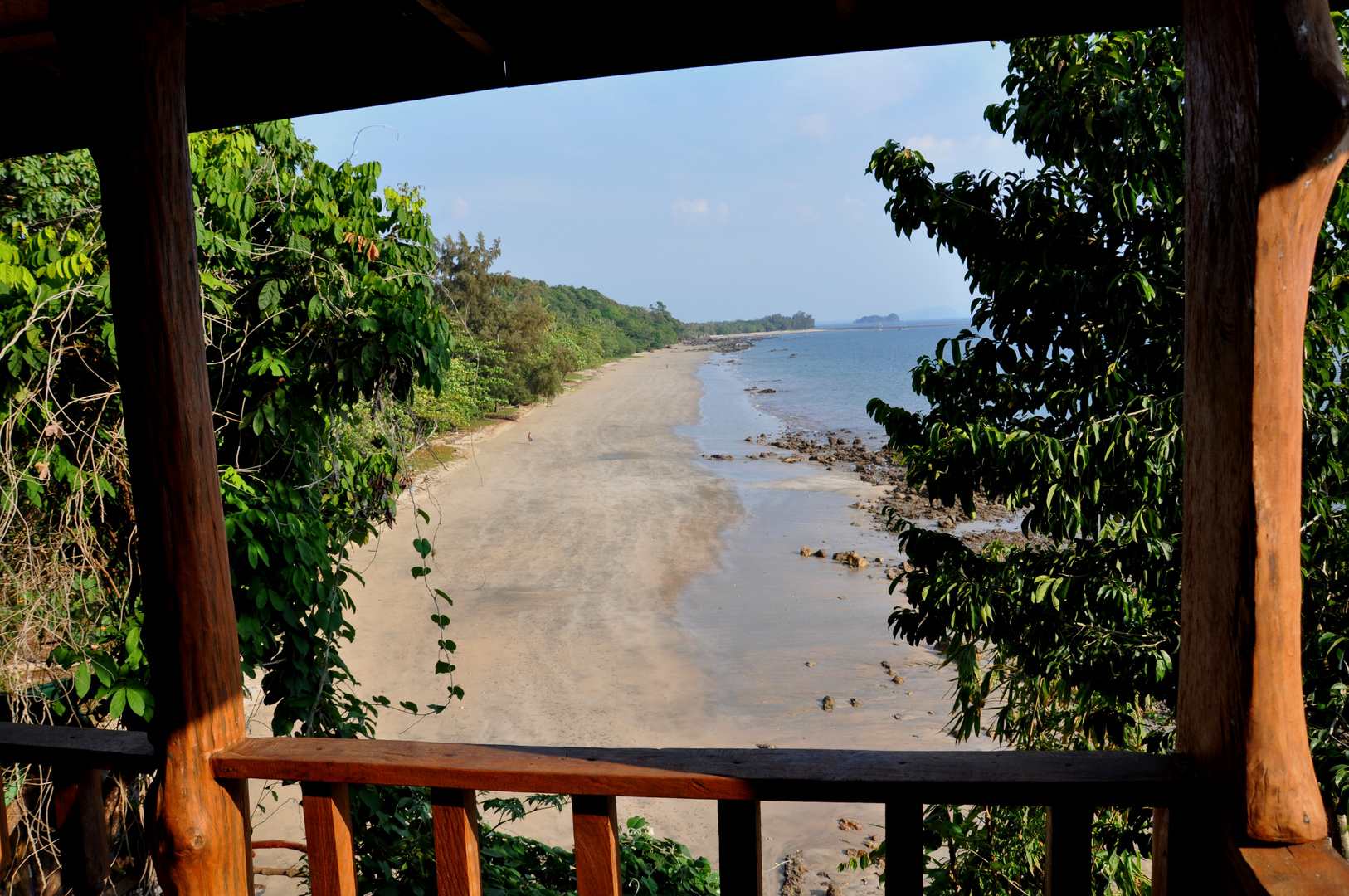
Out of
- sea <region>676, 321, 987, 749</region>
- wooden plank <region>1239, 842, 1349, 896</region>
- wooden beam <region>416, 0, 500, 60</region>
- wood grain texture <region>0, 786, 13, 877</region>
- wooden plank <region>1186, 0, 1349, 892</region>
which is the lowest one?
sea <region>676, 321, 987, 749</region>

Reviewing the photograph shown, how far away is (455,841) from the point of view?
1348mm

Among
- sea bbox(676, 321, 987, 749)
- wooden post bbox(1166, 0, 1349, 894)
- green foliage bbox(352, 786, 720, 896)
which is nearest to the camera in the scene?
wooden post bbox(1166, 0, 1349, 894)

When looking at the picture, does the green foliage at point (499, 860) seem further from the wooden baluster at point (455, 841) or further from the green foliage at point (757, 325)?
the green foliage at point (757, 325)

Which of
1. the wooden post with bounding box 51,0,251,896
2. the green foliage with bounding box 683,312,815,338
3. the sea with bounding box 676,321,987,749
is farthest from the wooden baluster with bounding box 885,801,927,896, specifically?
the green foliage with bounding box 683,312,815,338

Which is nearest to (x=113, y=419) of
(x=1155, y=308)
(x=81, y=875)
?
(x=81, y=875)

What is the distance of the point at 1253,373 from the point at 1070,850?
68cm

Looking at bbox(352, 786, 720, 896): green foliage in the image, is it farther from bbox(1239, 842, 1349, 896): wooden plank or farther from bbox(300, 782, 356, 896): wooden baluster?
bbox(1239, 842, 1349, 896): wooden plank

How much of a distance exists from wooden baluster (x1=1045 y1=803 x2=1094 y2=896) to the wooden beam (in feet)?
5.35

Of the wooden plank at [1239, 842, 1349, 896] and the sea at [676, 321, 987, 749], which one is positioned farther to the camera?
the sea at [676, 321, 987, 749]

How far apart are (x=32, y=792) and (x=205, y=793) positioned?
278 centimetres

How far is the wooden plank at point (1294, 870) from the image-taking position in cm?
95

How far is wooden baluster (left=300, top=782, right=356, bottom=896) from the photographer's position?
1.42 m

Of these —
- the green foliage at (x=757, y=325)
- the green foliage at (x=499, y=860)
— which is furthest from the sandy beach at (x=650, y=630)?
the green foliage at (x=757, y=325)

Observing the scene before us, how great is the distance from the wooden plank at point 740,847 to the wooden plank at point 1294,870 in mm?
602
